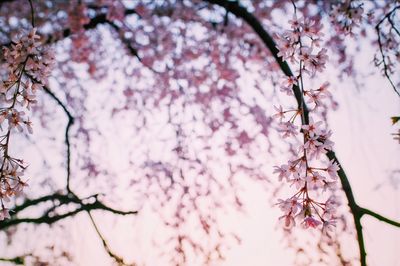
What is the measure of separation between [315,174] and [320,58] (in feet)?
2.61

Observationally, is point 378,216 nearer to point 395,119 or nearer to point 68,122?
point 395,119

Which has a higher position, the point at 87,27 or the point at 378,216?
the point at 87,27

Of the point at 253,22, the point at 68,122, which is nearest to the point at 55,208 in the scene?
the point at 68,122

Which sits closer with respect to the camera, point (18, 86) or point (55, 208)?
point (18, 86)

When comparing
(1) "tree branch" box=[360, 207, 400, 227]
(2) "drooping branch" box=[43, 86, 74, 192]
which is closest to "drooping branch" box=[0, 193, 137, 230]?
(2) "drooping branch" box=[43, 86, 74, 192]

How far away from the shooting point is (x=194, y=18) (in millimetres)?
8797

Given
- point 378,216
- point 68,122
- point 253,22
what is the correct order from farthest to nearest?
point 68,122 → point 253,22 → point 378,216

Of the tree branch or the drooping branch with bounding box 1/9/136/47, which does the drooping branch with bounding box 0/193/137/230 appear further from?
the drooping branch with bounding box 1/9/136/47

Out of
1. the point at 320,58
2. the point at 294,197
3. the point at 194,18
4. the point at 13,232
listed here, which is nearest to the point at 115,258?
the point at 294,197

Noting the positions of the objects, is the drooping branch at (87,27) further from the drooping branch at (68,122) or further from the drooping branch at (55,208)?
the drooping branch at (55,208)

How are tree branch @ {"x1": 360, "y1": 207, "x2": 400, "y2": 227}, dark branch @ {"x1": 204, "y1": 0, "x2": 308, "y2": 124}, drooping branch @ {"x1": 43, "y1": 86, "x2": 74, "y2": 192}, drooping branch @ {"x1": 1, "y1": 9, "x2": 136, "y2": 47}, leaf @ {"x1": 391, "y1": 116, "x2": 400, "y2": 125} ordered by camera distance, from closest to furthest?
leaf @ {"x1": 391, "y1": 116, "x2": 400, "y2": 125} < tree branch @ {"x1": 360, "y1": 207, "x2": 400, "y2": 227} < dark branch @ {"x1": 204, "y1": 0, "x2": 308, "y2": 124} < drooping branch @ {"x1": 43, "y1": 86, "x2": 74, "y2": 192} < drooping branch @ {"x1": 1, "y1": 9, "x2": 136, "y2": 47}

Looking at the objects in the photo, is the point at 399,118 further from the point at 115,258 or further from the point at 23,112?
the point at 115,258

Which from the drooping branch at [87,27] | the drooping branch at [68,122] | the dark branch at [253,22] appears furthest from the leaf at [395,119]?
the drooping branch at [87,27]

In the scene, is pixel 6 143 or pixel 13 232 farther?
pixel 13 232
